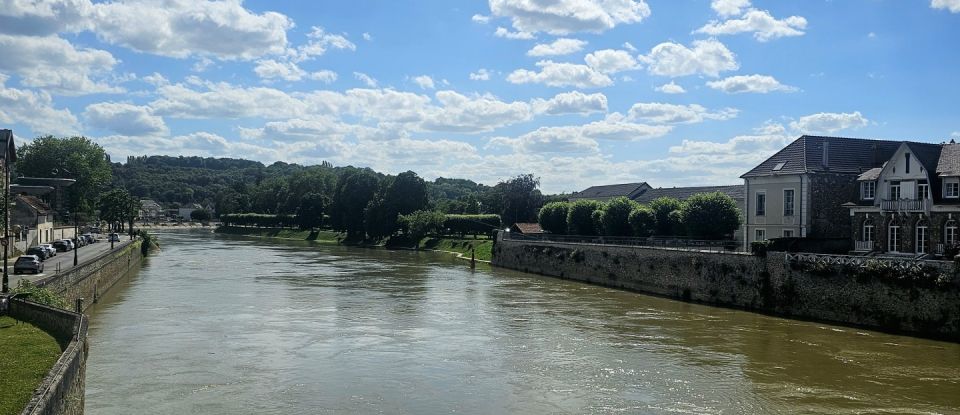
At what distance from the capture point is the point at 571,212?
63906mm

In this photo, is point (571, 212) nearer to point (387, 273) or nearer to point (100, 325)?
point (387, 273)

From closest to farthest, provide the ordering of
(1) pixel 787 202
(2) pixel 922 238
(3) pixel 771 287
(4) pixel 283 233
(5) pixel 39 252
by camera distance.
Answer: (2) pixel 922 238 < (3) pixel 771 287 < (1) pixel 787 202 < (5) pixel 39 252 < (4) pixel 283 233

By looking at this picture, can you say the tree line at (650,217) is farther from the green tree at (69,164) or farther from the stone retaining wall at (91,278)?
the green tree at (69,164)

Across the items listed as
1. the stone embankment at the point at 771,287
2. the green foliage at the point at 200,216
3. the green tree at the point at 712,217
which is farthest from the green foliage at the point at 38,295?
the green foliage at the point at 200,216

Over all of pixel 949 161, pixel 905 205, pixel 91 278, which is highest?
pixel 949 161

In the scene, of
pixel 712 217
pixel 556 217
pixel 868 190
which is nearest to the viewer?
pixel 868 190

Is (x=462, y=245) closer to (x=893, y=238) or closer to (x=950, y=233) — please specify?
(x=893, y=238)

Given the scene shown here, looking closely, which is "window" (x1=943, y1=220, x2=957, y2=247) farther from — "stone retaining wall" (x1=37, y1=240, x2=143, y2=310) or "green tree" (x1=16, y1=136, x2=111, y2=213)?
"green tree" (x1=16, y1=136, x2=111, y2=213)

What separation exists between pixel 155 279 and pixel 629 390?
34.6 m

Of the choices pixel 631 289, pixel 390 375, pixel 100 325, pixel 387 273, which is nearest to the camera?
pixel 390 375

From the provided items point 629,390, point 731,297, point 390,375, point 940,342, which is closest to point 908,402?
point 629,390

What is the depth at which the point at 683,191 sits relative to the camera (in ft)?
242

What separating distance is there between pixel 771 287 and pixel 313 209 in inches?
3593

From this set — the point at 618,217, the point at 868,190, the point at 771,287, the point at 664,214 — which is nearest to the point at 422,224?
the point at 618,217
